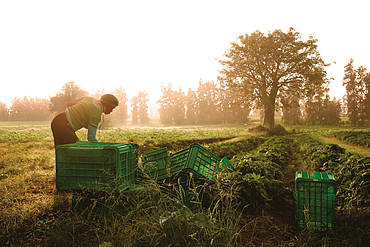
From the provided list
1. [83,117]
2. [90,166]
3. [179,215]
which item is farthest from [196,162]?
[83,117]

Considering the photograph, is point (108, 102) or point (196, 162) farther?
point (108, 102)

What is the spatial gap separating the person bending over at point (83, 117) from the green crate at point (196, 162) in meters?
1.67

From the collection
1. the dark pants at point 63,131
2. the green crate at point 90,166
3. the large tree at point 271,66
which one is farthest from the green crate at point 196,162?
the large tree at point 271,66

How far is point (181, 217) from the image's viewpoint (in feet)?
8.22

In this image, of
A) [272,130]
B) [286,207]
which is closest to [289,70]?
[272,130]

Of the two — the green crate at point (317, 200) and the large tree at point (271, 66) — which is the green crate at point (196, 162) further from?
the large tree at point (271, 66)

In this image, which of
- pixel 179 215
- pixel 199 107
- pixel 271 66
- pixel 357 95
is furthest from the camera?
pixel 199 107

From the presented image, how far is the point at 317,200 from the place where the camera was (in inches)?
137

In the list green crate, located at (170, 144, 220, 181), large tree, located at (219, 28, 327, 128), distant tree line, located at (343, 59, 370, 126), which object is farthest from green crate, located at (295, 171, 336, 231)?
distant tree line, located at (343, 59, 370, 126)

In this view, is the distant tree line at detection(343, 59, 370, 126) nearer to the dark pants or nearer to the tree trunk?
the tree trunk

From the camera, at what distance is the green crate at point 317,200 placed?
3371 mm

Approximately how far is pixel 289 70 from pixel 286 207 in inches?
978

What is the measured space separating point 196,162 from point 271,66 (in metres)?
25.2

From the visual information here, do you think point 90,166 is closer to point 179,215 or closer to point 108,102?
point 108,102
